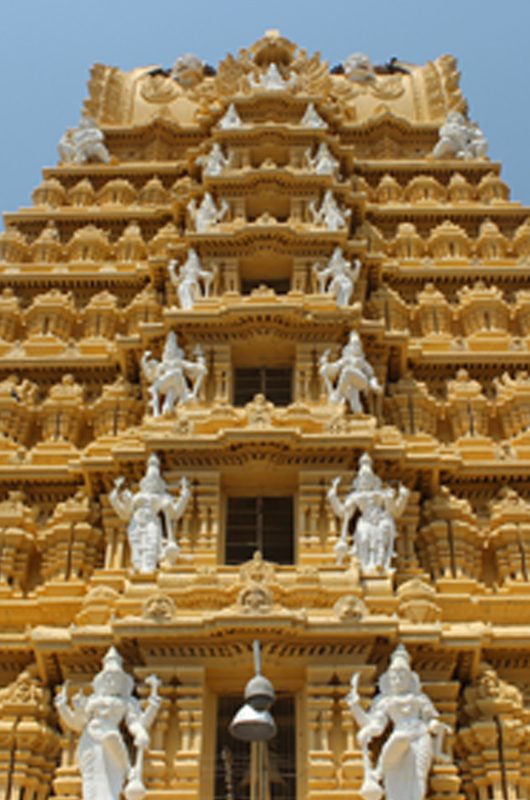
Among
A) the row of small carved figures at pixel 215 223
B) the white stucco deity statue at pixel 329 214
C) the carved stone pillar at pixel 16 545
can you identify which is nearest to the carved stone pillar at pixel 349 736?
the carved stone pillar at pixel 16 545

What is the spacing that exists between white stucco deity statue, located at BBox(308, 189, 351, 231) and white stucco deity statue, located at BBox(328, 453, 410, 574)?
26.9 ft

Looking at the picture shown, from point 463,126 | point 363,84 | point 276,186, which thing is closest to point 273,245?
point 276,186

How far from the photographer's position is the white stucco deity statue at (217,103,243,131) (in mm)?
31823

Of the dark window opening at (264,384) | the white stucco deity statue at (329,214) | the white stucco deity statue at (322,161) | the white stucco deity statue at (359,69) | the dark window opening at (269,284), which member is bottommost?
the dark window opening at (264,384)

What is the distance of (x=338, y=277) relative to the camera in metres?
25.7

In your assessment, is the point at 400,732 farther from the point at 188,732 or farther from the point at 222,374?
the point at 222,374

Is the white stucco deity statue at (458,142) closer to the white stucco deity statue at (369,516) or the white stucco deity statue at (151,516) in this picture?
the white stucco deity statue at (369,516)

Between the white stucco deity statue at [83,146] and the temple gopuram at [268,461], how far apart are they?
0.24 ft

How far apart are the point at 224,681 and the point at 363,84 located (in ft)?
82.6

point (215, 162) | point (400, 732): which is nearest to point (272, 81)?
point (215, 162)

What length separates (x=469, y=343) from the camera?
2627cm

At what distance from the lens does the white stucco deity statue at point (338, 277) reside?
25484mm

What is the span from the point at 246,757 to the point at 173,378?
770 centimetres

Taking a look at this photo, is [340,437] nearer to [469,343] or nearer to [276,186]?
[469,343]
